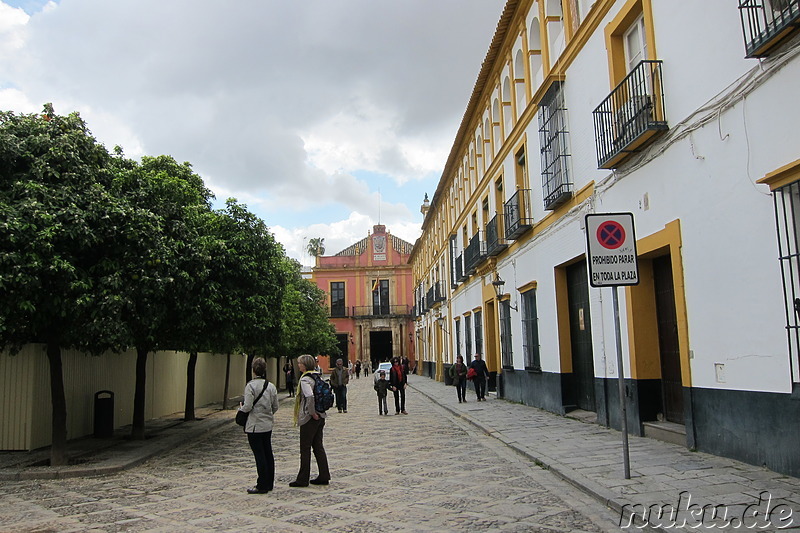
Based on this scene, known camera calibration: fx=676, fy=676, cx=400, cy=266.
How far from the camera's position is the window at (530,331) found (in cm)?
1620

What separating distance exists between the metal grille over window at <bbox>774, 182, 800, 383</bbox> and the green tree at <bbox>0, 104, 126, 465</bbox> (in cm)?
824

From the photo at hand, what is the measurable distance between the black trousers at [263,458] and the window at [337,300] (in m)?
51.8

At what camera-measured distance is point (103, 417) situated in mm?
13391

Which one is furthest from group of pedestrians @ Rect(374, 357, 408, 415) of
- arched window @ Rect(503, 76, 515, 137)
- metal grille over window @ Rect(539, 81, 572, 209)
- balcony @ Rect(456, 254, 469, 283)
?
balcony @ Rect(456, 254, 469, 283)

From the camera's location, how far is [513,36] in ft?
54.2

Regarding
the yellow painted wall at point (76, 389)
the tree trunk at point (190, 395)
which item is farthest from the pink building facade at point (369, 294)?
the tree trunk at point (190, 395)

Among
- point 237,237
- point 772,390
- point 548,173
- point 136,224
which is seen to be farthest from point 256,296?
point 772,390

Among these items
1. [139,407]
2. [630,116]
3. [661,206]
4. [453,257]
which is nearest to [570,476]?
[661,206]

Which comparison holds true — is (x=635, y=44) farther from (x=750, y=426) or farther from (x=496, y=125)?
(x=496, y=125)

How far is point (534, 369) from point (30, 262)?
11.2 metres

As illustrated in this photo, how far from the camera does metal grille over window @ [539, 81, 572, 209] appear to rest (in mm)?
13250

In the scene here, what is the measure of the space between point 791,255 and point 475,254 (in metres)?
16.0

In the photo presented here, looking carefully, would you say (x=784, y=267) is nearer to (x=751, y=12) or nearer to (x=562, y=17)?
(x=751, y=12)

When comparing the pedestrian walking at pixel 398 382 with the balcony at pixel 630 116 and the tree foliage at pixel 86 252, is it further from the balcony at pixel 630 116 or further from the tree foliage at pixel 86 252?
the balcony at pixel 630 116
